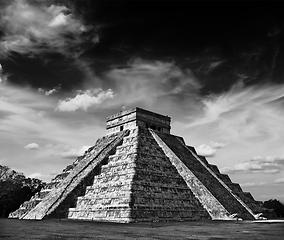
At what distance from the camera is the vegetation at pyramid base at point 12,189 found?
100 ft

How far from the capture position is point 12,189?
31.4 meters

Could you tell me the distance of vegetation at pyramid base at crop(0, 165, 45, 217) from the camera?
100 feet

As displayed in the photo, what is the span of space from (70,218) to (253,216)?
462 inches

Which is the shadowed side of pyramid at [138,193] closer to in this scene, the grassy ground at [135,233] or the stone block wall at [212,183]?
the stone block wall at [212,183]

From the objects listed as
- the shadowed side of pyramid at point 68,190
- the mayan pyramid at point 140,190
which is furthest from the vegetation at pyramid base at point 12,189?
the shadowed side of pyramid at point 68,190

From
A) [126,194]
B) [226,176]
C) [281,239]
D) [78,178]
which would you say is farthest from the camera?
[226,176]

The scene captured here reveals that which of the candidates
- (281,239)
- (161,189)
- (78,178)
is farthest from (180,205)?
(281,239)

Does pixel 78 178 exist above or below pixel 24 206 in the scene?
above

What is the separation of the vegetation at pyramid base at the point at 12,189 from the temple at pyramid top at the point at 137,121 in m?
11.5

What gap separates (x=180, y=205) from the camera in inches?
714

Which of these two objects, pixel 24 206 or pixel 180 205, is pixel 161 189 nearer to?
pixel 180 205

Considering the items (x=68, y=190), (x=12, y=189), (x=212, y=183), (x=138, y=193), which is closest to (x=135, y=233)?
(x=138, y=193)

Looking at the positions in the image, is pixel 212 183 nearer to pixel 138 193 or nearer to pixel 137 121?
pixel 138 193

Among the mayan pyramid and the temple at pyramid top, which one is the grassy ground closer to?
the mayan pyramid
